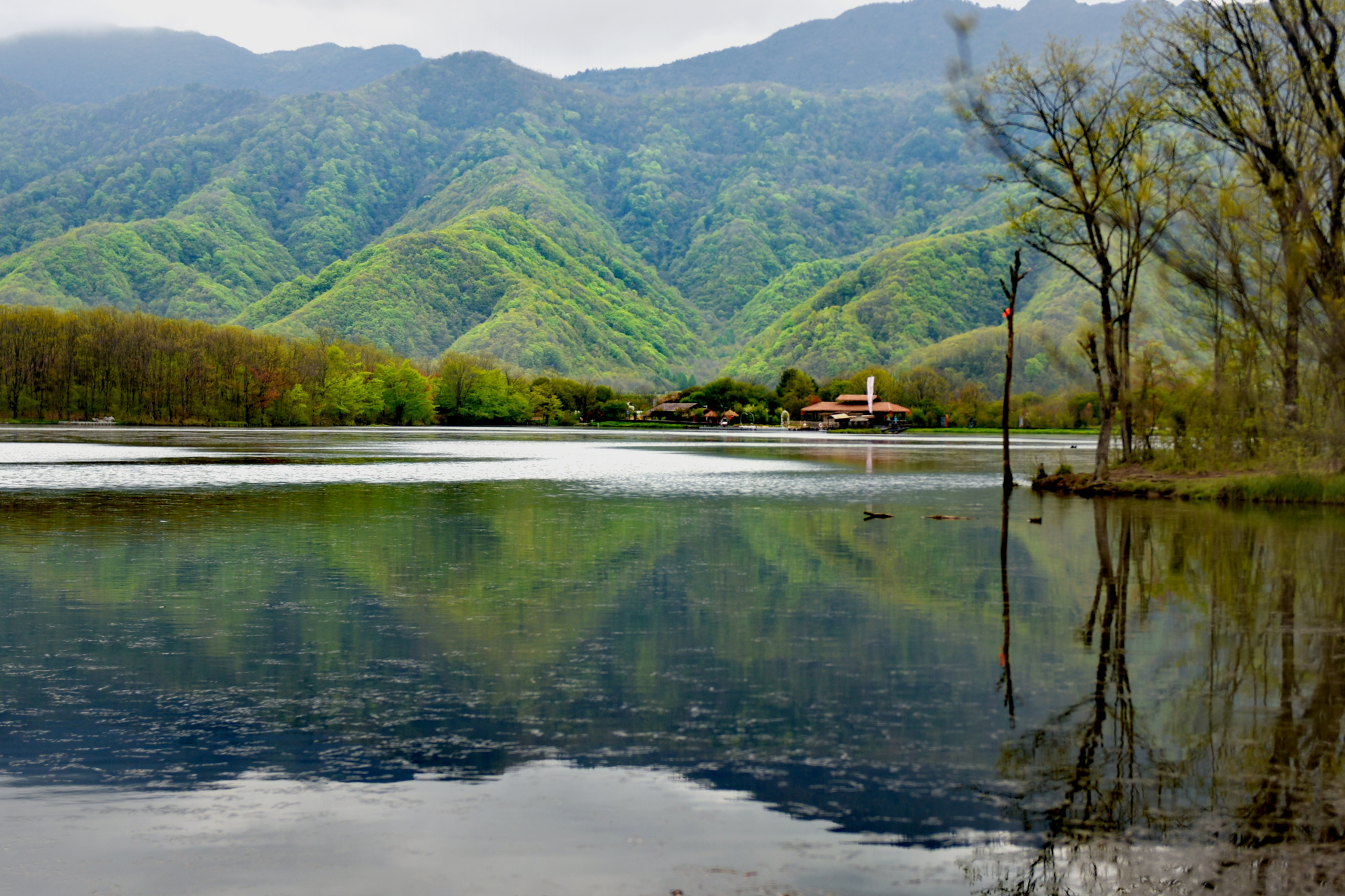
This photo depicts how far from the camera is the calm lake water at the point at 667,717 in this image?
5.38 meters

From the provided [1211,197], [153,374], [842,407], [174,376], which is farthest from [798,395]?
[1211,197]

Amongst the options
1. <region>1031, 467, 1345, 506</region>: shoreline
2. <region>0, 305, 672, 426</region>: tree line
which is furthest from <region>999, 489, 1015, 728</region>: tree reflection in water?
<region>0, 305, 672, 426</region>: tree line

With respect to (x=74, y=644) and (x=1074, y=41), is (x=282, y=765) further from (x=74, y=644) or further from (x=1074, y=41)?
(x=1074, y=41)

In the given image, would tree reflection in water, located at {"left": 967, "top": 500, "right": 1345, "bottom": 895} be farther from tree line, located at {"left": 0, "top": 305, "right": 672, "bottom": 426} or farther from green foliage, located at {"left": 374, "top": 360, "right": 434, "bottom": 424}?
green foliage, located at {"left": 374, "top": 360, "right": 434, "bottom": 424}

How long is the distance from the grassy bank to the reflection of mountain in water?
1104 cm

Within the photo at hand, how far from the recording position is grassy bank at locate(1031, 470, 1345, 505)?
2791 cm

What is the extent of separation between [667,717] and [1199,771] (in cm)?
372

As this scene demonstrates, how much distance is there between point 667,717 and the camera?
7.95 meters

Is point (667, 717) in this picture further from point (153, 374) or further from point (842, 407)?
point (842, 407)

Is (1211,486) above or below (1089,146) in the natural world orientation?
below

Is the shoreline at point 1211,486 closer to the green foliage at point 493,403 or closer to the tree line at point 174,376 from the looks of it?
the tree line at point 174,376

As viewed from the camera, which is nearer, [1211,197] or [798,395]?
[1211,197]

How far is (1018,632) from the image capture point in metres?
11.3

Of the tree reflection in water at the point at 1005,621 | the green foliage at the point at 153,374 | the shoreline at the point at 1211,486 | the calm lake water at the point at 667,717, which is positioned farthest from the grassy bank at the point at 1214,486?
the green foliage at the point at 153,374
